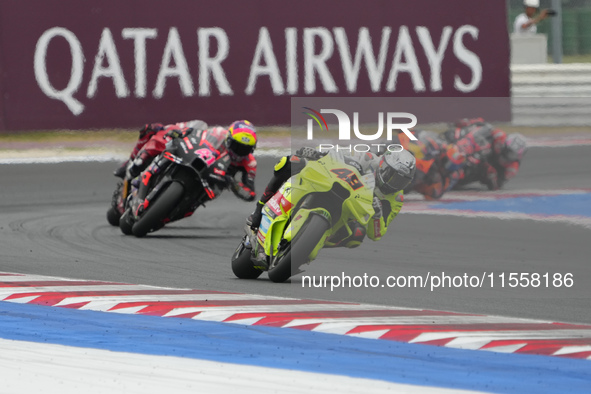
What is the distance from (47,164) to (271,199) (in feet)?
26.0

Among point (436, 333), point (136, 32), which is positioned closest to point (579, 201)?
point (136, 32)

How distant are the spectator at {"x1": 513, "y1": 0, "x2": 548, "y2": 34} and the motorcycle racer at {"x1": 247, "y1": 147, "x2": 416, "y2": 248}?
582 inches

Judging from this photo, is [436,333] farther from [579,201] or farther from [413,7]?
[413,7]

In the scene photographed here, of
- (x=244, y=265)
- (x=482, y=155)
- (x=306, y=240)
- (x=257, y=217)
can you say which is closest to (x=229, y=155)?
(x=244, y=265)

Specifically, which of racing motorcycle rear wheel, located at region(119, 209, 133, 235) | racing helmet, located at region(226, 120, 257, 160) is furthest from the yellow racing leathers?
racing motorcycle rear wheel, located at region(119, 209, 133, 235)

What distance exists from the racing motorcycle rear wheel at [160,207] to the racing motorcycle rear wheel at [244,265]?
86.3 inches

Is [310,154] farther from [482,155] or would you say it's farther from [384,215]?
[482,155]

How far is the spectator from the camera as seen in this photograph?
22.4 m

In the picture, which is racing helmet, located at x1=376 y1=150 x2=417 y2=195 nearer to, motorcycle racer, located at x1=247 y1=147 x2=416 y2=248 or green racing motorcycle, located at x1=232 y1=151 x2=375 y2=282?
motorcycle racer, located at x1=247 y1=147 x2=416 y2=248

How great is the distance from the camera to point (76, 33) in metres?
17.1

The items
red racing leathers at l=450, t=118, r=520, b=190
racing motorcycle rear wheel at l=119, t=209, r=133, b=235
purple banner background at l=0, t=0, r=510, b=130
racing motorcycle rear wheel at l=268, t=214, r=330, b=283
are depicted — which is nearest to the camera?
racing motorcycle rear wheel at l=268, t=214, r=330, b=283

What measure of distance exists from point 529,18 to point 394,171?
15195 millimetres

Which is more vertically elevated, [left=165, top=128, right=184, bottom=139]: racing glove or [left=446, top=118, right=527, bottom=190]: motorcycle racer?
[left=165, top=128, right=184, bottom=139]: racing glove

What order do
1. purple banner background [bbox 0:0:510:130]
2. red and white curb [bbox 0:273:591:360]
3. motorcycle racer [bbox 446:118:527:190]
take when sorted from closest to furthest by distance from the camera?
red and white curb [bbox 0:273:591:360]
motorcycle racer [bbox 446:118:527:190]
purple banner background [bbox 0:0:510:130]
